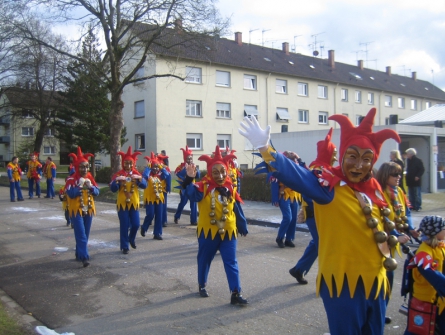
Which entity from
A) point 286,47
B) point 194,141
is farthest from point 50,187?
point 286,47

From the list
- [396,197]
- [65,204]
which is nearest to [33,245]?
[65,204]

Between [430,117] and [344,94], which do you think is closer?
[430,117]

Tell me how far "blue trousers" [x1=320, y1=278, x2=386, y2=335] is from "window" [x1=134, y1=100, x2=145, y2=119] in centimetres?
3195

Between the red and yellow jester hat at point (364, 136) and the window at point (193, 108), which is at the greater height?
the window at point (193, 108)

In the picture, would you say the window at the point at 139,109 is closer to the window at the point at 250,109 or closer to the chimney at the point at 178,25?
the window at the point at 250,109

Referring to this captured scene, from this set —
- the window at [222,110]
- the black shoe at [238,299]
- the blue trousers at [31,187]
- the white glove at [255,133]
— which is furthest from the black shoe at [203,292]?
the window at [222,110]

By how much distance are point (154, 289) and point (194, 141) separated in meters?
28.0

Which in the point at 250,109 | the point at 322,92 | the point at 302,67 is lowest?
the point at 250,109

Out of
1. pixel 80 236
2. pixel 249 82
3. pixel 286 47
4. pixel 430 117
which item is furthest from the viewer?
pixel 286 47

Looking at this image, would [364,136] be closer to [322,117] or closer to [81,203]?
[81,203]

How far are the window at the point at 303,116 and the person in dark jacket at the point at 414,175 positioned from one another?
27598 millimetres

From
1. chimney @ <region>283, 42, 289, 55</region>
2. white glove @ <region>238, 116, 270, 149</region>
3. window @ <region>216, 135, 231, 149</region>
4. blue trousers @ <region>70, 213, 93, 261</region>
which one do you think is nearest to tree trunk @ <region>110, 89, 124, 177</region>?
blue trousers @ <region>70, 213, 93, 261</region>

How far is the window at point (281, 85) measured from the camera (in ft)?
129

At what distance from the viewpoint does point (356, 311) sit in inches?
121
